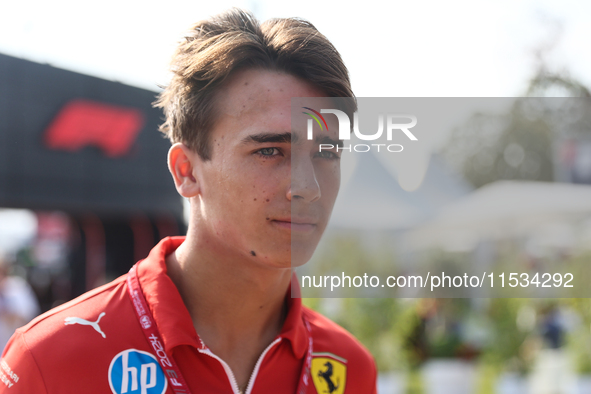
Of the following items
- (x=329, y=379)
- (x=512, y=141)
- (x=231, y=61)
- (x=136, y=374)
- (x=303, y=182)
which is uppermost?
(x=512, y=141)

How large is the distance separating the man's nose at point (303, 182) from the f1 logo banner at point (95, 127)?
771 centimetres

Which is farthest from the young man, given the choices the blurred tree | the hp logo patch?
the blurred tree

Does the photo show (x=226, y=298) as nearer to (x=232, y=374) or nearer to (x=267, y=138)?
(x=232, y=374)

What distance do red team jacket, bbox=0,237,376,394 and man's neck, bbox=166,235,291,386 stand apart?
0.07 metres

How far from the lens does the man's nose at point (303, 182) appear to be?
5.27ft

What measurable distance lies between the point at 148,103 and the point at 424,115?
27.7 ft

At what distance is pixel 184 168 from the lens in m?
1.80

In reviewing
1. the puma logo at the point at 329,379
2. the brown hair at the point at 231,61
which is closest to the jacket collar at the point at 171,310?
the puma logo at the point at 329,379

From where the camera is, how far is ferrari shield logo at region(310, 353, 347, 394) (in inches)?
72.5

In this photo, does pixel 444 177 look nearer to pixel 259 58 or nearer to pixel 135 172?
pixel 259 58

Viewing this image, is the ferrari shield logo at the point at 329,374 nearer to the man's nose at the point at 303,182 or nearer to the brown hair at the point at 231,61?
the man's nose at the point at 303,182

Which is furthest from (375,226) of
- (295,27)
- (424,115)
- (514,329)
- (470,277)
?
(514,329)

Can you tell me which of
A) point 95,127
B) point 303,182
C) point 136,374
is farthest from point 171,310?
point 95,127

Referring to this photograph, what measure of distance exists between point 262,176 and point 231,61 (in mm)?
426
